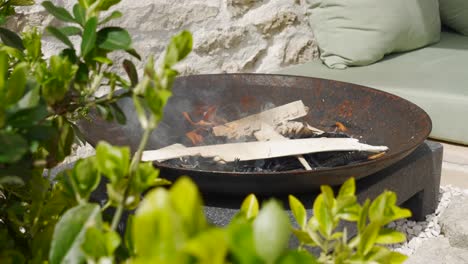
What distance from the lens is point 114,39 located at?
573mm

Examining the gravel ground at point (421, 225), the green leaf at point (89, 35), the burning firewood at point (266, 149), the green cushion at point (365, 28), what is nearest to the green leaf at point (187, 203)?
the green leaf at point (89, 35)

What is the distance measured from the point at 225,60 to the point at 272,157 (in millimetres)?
1038

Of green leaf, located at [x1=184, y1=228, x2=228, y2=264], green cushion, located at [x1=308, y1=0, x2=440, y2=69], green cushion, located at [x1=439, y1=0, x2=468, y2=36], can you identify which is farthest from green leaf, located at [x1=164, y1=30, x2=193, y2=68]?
green cushion, located at [x1=439, y1=0, x2=468, y2=36]

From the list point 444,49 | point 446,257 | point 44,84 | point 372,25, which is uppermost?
point 44,84

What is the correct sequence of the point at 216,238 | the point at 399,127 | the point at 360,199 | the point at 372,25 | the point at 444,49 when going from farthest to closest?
the point at 444,49 → the point at 372,25 → the point at 399,127 → the point at 360,199 → the point at 216,238

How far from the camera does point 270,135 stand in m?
2.02

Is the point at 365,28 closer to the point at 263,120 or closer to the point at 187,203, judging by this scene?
the point at 263,120

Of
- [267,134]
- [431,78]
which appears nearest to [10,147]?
[267,134]

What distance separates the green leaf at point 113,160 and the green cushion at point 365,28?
8.00ft

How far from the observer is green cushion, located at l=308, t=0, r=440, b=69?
2.78 metres

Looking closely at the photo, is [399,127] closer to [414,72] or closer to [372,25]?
[414,72]

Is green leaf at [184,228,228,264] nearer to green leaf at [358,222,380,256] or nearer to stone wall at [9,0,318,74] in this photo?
green leaf at [358,222,380,256]

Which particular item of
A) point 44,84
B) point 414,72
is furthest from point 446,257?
point 44,84

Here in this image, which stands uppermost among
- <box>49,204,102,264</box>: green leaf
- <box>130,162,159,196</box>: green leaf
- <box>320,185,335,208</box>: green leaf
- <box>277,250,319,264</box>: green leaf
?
<box>277,250,319,264</box>: green leaf
